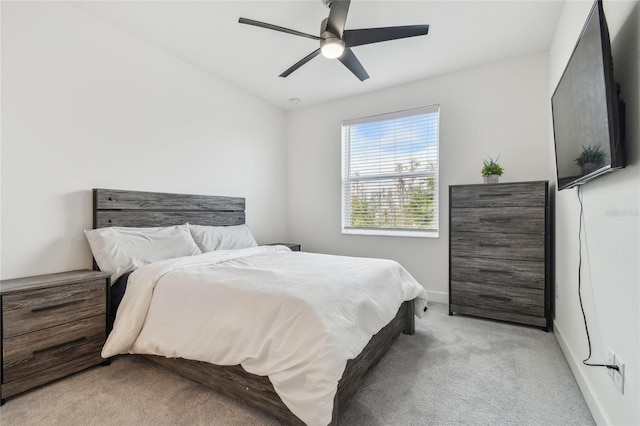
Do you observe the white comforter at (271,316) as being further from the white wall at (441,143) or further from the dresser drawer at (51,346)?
the white wall at (441,143)

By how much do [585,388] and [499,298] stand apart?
3.93ft

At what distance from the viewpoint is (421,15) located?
2.42 metres

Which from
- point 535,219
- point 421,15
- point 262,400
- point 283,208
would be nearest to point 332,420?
point 262,400

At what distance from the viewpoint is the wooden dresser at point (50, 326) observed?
168 centimetres

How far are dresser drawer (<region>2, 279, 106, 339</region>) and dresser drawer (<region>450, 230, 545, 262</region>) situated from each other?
3055 millimetres

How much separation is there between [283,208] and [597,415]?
3847mm

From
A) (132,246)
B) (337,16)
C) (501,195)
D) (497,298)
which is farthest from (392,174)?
(132,246)

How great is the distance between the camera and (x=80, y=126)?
2.38 meters

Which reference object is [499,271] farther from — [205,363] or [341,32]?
[205,363]

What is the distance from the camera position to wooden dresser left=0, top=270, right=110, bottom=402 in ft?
5.52

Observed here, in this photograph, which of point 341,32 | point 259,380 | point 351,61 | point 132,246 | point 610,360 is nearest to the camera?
point 610,360

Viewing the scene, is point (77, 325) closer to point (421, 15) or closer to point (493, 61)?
point (421, 15)

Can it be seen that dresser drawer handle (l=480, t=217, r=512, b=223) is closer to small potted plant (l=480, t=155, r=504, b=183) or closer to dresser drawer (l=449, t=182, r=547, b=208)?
dresser drawer (l=449, t=182, r=547, b=208)

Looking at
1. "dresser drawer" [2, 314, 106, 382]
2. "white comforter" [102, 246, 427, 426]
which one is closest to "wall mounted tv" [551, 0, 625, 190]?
"white comforter" [102, 246, 427, 426]
